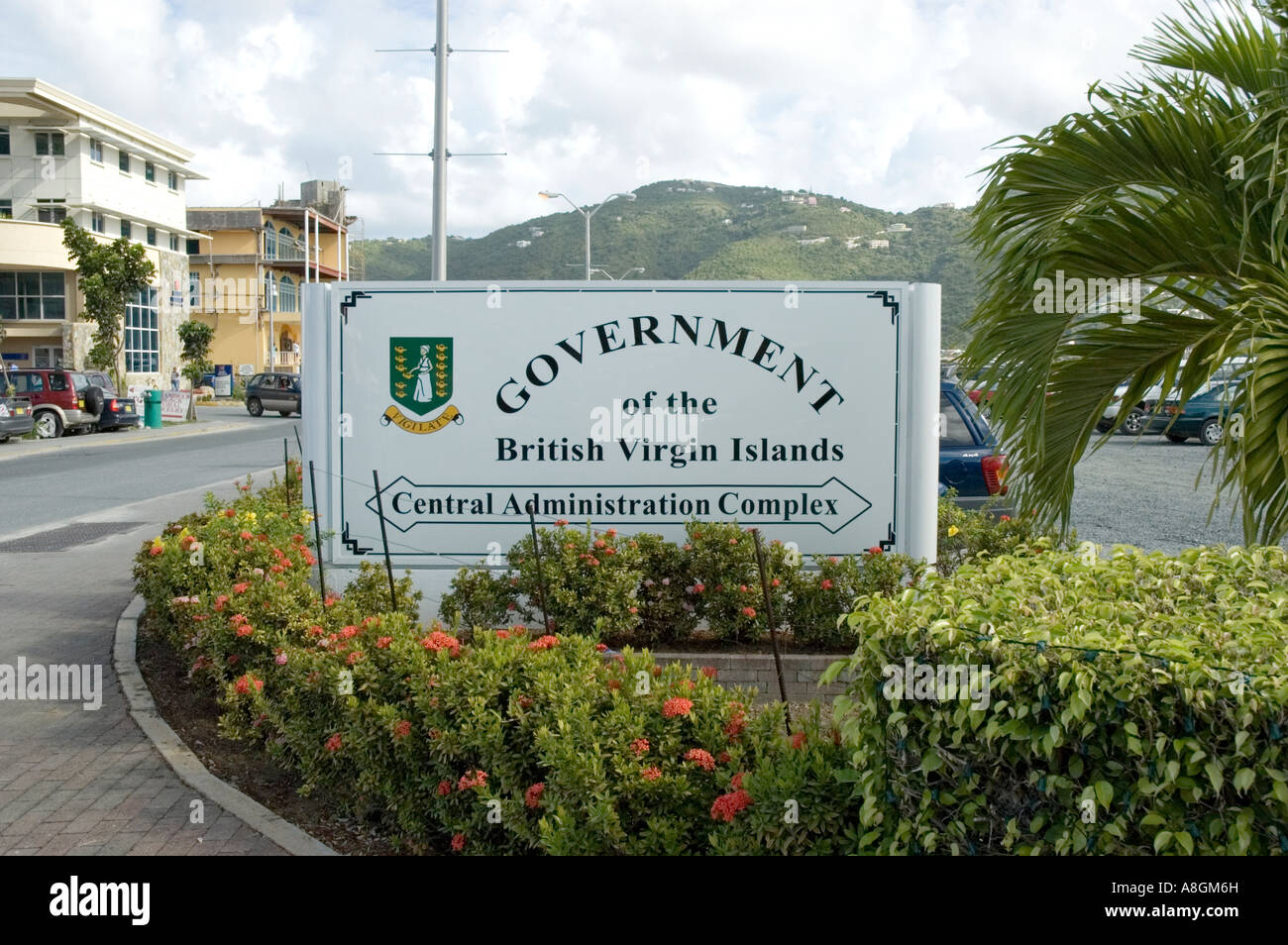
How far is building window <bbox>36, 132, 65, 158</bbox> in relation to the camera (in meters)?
48.6

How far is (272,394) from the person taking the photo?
48156mm

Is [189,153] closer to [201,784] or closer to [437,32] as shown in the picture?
[437,32]

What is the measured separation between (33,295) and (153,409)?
1572 cm

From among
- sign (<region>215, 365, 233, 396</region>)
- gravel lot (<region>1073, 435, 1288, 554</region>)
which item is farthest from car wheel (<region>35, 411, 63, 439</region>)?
sign (<region>215, 365, 233, 396</region>)

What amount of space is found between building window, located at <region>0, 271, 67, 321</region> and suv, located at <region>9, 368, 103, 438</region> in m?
18.5

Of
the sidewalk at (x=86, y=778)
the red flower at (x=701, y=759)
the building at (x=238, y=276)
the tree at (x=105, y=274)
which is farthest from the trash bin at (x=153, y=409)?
the building at (x=238, y=276)

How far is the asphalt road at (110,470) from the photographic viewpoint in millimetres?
16812

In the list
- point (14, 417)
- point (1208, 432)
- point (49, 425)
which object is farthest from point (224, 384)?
point (1208, 432)

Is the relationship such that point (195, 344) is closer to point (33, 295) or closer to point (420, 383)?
point (33, 295)

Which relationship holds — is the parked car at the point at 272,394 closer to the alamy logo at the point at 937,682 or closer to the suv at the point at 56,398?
the suv at the point at 56,398

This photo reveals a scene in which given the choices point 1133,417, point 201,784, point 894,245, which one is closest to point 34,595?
point 201,784
